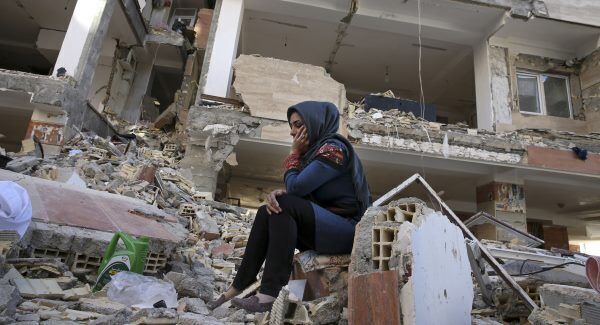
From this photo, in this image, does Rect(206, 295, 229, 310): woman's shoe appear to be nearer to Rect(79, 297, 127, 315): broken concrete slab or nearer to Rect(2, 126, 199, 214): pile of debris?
Rect(79, 297, 127, 315): broken concrete slab

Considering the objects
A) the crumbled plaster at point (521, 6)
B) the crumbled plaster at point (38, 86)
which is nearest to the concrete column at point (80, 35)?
the crumbled plaster at point (38, 86)

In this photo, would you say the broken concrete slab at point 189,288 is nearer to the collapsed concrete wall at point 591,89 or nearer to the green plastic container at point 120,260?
the green plastic container at point 120,260

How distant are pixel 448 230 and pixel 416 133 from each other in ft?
20.6

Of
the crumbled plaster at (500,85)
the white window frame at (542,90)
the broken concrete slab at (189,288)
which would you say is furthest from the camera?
the white window frame at (542,90)

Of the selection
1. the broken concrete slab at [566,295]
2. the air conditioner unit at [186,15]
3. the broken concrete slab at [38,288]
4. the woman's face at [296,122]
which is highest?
the air conditioner unit at [186,15]

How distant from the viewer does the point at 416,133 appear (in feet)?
26.3

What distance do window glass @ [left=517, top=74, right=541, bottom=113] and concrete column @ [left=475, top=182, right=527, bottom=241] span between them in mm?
2286

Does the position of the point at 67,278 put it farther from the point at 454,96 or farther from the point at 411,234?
the point at 454,96

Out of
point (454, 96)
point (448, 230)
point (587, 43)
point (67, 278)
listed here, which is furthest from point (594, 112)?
point (67, 278)

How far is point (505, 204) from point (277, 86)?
5908 millimetres

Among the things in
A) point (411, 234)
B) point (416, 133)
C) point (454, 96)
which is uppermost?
point (454, 96)

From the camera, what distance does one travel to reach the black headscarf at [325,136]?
2.28 meters

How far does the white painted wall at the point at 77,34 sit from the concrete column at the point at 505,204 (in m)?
9.30

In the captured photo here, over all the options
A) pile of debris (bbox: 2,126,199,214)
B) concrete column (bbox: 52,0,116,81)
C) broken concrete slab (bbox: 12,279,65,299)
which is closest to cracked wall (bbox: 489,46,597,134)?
pile of debris (bbox: 2,126,199,214)
